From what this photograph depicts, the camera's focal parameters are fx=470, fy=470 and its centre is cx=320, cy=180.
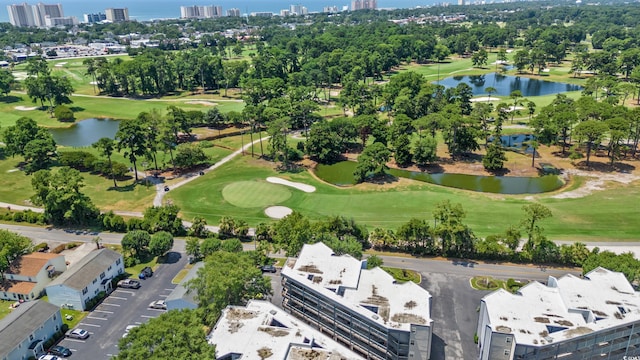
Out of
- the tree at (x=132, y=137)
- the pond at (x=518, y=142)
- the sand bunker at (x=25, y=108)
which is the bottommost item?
the pond at (x=518, y=142)

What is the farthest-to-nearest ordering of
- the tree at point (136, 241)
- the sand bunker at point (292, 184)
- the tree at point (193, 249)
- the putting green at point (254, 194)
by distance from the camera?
1. the sand bunker at point (292, 184)
2. the putting green at point (254, 194)
3. the tree at point (136, 241)
4. the tree at point (193, 249)

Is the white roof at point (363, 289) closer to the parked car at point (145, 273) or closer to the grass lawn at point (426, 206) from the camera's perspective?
the parked car at point (145, 273)

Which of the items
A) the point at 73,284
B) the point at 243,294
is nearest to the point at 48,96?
the point at 73,284

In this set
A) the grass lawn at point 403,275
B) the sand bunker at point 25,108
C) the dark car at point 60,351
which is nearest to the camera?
the dark car at point 60,351

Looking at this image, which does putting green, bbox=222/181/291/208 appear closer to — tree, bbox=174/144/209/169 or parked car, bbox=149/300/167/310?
tree, bbox=174/144/209/169

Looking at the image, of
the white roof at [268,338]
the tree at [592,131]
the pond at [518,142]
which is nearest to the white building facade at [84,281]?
the white roof at [268,338]

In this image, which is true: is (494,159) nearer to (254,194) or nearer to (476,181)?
(476,181)

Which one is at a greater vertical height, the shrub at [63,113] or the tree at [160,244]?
the shrub at [63,113]

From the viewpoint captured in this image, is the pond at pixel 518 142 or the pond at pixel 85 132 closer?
the pond at pixel 518 142
